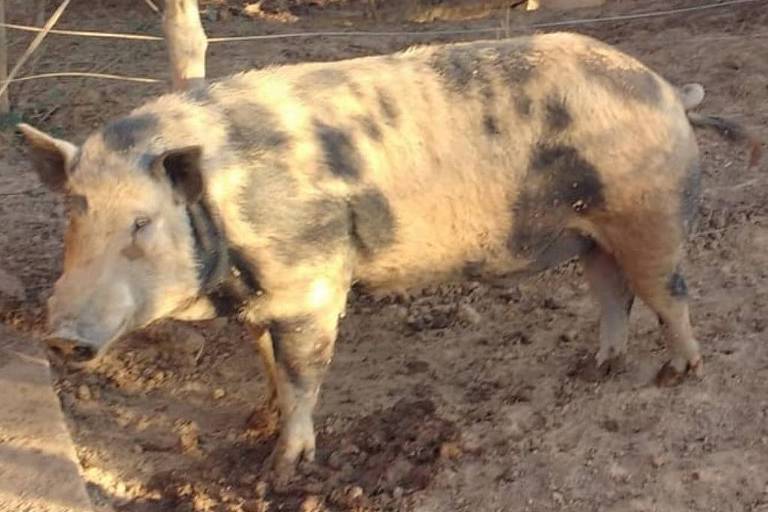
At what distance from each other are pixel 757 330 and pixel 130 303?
2.35 metres

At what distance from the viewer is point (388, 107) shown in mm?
3617

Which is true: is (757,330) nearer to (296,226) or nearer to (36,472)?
(296,226)

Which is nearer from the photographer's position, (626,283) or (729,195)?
(626,283)

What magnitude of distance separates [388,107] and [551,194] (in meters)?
0.56

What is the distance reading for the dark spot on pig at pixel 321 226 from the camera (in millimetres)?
3416

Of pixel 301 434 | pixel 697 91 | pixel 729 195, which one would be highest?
pixel 697 91

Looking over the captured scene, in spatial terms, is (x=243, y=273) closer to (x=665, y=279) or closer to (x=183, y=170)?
(x=183, y=170)

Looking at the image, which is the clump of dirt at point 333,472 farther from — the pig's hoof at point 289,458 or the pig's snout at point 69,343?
the pig's snout at point 69,343

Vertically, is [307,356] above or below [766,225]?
above

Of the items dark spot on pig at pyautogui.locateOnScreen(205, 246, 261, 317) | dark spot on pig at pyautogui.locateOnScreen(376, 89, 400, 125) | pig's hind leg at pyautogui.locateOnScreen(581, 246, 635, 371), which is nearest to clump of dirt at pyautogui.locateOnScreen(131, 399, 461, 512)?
dark spot on pig at pyautogui.locateOnScreen(205, 246, 261, 317)

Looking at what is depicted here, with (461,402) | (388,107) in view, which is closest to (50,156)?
(388,107)

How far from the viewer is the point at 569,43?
3814 millimetres

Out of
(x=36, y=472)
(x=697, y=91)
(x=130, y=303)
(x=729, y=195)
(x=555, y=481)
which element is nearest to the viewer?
(x=130, y=303)

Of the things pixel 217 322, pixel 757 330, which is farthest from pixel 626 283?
pixel 217 322
